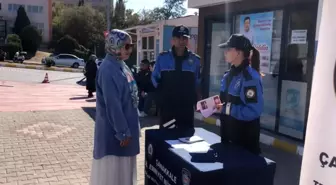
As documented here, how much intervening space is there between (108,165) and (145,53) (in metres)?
12.3

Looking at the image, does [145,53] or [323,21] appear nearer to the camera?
[323,21]

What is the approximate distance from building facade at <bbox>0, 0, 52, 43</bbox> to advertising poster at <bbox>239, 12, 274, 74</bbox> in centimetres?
4999

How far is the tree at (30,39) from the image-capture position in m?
44.8

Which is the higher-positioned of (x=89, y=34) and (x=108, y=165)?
(x=89, y=34)

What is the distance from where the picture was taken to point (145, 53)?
49.2 feet

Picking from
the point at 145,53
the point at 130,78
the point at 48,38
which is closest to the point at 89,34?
the point at 48,38

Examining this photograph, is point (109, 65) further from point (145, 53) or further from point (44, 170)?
point (145, 53)

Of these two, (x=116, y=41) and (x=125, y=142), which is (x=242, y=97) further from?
(x=116, y=41)

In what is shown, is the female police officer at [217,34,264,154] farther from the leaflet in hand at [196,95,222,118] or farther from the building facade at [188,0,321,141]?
the building facade at [188,0,321,141]

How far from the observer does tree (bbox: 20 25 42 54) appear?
44.8 meters

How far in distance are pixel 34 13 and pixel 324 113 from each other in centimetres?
5912

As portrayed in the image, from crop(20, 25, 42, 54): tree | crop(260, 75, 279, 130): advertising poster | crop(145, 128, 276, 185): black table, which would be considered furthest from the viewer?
crop(20, 25, 42, 54): tree

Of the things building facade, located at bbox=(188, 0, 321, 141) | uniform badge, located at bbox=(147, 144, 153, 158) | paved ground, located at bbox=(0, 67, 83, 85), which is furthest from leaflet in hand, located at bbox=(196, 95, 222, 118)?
paved ground, located at bbox=(0, 67, 83, 85)

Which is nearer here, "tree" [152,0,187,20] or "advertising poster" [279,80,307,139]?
"advertising poster" [279,80,307,139]
